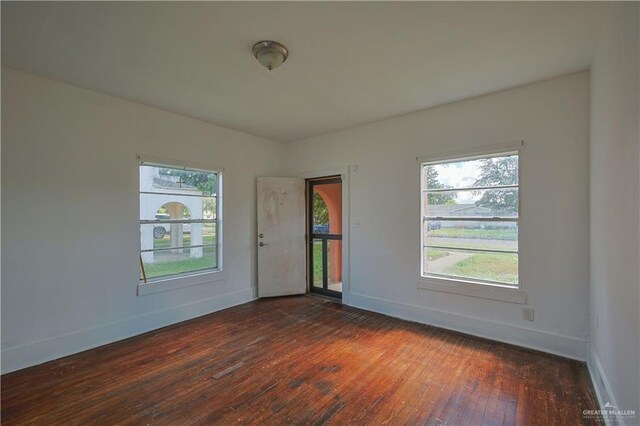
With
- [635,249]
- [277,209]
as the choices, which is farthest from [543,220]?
[277,209]

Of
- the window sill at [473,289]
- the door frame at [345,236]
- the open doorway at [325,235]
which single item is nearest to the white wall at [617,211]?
the window sill at [473,289]

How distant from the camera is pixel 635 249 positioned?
1.41 meters

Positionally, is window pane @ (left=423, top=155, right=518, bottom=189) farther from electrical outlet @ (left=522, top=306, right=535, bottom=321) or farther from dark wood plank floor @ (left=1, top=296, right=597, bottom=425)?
dark wood plank floor @ (left=1, top=296, right=597, bottom=425)

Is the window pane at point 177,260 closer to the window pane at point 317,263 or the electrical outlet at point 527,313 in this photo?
the window pane at point 317,263

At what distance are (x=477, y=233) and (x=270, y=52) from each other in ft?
9.39

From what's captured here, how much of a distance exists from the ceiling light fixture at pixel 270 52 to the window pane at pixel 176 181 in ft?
7.14

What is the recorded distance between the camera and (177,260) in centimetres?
379

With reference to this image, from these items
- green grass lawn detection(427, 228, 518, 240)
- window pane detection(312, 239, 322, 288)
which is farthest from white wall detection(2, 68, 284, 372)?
green grass lawn detection(427, 228, 518, 240)

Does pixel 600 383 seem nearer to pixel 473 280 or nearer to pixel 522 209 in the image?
pixel 473 280

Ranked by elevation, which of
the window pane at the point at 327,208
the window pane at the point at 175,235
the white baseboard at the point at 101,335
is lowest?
the white baseboard at the point at 101,335

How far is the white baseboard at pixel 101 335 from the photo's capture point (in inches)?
100

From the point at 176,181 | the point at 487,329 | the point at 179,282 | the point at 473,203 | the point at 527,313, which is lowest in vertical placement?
the point at 487,329

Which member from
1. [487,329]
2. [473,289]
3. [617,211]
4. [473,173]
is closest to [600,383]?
[487,329]

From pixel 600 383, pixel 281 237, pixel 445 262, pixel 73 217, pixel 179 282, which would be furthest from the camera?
pixel 281 237
